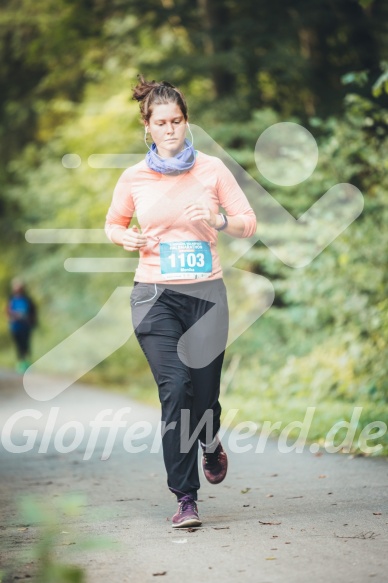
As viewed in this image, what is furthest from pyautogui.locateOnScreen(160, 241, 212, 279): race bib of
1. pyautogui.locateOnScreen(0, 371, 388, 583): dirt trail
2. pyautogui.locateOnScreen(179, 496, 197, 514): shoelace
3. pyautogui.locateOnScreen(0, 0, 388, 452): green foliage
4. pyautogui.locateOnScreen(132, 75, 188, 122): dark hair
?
pyautogui.locateOnScreen(0, 0, 388, 452): green foliage

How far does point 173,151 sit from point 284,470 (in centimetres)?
271

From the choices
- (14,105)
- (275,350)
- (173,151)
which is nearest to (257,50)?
(275,350)

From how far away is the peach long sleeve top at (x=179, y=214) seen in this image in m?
5.48

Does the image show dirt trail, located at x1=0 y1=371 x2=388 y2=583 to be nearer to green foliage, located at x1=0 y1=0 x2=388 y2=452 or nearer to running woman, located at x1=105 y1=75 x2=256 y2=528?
running woman, located at x1=105 y1=75 x2=256 y2=528

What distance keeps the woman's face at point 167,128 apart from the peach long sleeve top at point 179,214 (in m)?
0.14

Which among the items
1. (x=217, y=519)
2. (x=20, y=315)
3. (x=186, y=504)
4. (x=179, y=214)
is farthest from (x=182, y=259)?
(x=20, y=315)

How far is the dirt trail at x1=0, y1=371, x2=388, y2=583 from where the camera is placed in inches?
169

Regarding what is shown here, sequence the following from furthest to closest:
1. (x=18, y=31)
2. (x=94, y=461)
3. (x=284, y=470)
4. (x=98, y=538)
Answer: (x=18, y=31) < (x=94, y=461) < (x=284, y=470) < (x=98, y=538)

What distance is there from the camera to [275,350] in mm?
15109

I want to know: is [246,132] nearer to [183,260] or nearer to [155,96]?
[155,96]

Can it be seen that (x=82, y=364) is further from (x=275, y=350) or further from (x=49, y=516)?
(x=49, y=516)

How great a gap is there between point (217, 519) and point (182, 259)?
4.51 feet

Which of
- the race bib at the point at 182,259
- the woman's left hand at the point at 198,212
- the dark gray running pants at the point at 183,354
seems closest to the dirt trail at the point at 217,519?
the dark gray running pants at the point at 183,354

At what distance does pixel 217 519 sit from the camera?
5.51 meters
